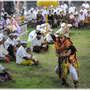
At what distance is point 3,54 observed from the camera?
7594 millimetres

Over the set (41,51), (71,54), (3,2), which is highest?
(3,2)

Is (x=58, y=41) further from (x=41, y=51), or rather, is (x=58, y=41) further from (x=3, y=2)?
(x=3, y=2)

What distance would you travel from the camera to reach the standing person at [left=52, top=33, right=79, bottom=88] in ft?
17.0

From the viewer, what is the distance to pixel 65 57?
5.28 metres

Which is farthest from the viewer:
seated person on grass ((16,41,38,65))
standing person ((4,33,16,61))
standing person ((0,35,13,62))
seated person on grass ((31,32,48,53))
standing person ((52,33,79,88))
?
seated person on grass ((31,32,48,53))

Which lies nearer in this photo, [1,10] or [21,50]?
[21,50]

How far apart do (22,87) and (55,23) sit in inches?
474

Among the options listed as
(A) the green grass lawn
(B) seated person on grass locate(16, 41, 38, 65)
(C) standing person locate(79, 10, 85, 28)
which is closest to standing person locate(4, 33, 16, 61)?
(A) the green grass lawn

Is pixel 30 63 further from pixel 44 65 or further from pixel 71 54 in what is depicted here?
pixel 71 54

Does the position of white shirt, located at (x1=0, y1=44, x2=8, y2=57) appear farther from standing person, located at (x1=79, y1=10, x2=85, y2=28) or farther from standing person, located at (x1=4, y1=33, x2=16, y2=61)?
standing person, located at (x1=79, y1=10, x2=85, y2=28)

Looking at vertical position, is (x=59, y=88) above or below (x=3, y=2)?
below

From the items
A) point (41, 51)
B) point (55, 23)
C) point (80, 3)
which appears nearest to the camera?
point (41, 51)

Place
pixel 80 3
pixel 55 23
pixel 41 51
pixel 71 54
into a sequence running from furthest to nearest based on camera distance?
pixel 80 3 → pixel 55 23 → pixel 41 51 → pixel 71 54

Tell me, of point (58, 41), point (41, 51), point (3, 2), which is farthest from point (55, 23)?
point (58, 41)
